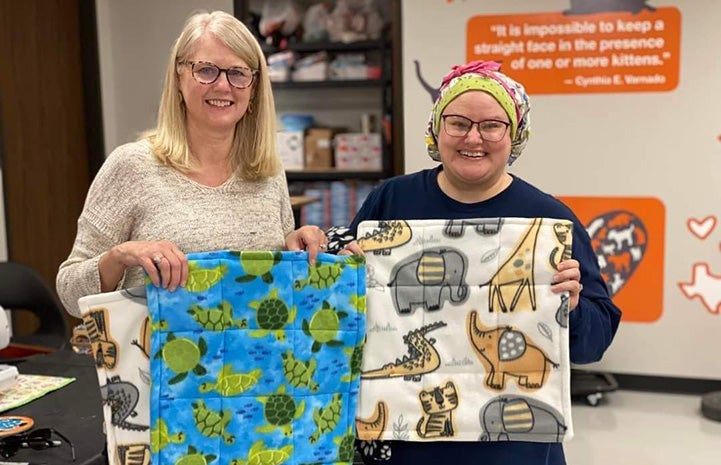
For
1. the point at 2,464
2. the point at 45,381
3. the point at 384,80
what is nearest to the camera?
the point at 2,464

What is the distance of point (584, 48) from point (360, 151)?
1.52m

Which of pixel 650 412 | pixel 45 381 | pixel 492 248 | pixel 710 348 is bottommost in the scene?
pixel 650 412

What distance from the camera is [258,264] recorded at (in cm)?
146

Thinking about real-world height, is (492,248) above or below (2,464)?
above

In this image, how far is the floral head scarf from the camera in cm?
151

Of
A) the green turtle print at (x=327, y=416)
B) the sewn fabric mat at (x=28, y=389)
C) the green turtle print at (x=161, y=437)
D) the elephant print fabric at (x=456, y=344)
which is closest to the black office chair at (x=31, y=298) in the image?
the sewn fabric mat at (x=28, y=389)

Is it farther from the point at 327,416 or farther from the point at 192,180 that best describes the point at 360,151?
the point at 327,416

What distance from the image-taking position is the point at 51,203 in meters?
4.58

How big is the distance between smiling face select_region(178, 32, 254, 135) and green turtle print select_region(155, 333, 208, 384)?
0.48m

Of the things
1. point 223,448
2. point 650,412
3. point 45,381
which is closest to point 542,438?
point 223,448

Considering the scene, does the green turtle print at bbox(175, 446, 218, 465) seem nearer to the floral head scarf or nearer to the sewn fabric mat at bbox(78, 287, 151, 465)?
the sewn fabric mat at bbox(78, 287, 151, 465)

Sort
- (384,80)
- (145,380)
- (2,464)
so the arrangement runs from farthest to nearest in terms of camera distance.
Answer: (384,80), (2,464), (145,380)

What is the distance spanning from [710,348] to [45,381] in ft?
10.9

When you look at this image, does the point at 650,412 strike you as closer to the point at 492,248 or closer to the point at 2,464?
the point at 492,248
